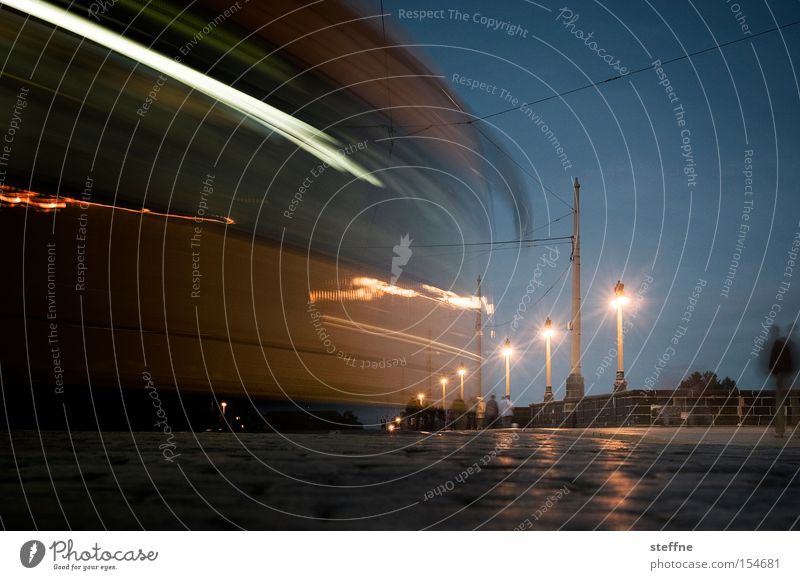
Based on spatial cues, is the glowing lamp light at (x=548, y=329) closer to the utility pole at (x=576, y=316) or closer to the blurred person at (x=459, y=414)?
the utility pole at (x=576, y=316)

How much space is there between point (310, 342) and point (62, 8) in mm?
3856

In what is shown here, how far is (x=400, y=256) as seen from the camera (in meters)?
10.1

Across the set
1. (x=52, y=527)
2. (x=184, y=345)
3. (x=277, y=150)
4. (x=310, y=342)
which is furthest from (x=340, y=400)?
(x=52, y=527)

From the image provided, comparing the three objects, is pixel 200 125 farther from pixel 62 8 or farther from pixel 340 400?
pixel 340 400

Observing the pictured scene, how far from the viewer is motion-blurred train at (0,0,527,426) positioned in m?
7.17

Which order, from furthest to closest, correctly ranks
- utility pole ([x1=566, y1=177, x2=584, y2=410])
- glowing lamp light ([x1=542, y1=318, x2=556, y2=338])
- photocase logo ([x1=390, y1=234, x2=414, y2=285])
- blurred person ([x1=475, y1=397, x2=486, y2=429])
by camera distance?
1. glowing lamp light ([x1=542, y1=318, x2=556, y2=338])
2. blurred person ([x1=475, y1=397, x2=486, y2=429])
3. utility pole ([x1=566, y1=177, x2=584, y2=410])
4. photocase logo ([x1=390, y1=234, x2=414, y2=285])

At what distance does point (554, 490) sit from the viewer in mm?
5500

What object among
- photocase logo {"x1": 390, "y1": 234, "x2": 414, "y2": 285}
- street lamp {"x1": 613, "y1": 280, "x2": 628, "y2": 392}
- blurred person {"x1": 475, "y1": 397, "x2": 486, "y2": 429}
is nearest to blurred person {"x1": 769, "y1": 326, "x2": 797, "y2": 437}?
photocase logo {"x1": 390, "y1": 234, "x2": 414, "y2": 285}
